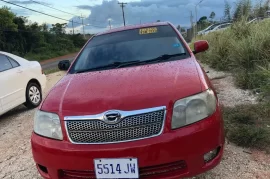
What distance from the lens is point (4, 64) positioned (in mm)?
5770

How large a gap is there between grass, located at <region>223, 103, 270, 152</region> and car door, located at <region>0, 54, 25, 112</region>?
378 cm

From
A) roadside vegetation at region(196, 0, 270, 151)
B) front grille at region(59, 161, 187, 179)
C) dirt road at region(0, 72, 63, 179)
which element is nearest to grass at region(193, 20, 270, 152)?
roadside vegetation at region(196, 0, 270, 151)

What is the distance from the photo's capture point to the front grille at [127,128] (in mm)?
2266

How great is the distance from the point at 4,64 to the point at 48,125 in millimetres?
3758

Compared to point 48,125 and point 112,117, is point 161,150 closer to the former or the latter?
point 112,117

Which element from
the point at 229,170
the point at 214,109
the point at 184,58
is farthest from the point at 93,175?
the point at 184,58

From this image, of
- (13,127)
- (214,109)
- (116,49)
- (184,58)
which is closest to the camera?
(214,109)

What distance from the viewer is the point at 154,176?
7.61 feet

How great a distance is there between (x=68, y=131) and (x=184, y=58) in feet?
5.15

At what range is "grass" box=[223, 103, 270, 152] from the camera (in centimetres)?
334

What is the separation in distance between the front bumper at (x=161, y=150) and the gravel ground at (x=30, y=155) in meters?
0.58

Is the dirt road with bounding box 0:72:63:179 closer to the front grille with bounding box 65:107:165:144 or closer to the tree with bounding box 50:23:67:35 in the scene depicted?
the front grille with bounding box 65:107:165:144

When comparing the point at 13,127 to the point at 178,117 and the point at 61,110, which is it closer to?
the point at 61,110

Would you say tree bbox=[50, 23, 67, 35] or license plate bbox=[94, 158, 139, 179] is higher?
tree bbox=[50, 23, 67, 35]
